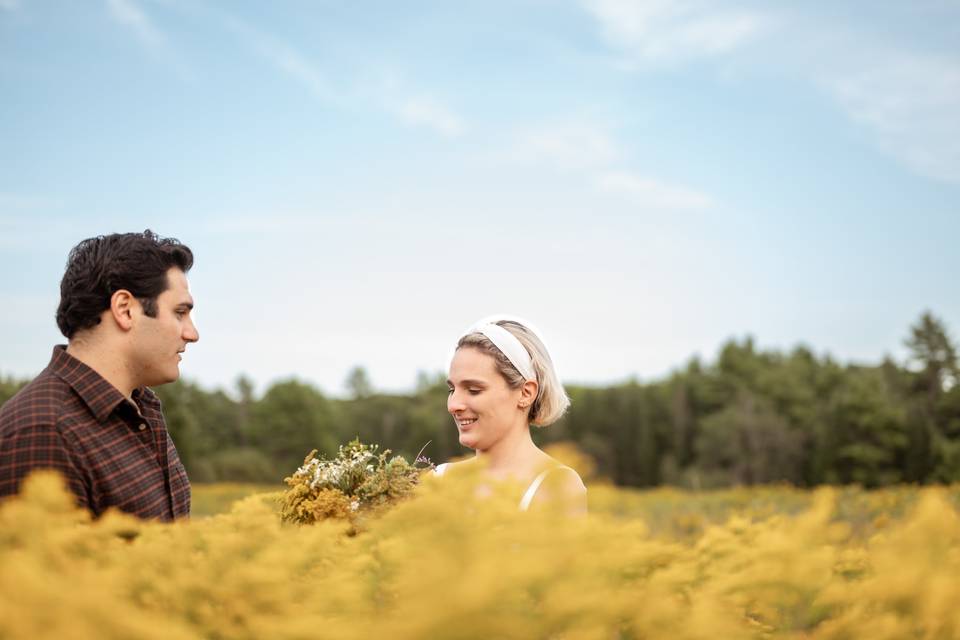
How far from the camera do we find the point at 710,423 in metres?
74.8

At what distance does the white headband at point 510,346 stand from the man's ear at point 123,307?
1857 millimetres

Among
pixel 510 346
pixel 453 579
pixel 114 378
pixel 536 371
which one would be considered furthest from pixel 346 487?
pixel 453 579

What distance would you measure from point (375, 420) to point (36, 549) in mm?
92487

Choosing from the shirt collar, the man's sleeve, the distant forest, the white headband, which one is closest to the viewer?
the man's sleeve

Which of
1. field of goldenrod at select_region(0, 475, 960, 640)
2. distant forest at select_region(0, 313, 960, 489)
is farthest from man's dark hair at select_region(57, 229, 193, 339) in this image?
distant forest at select_region(0, 313, 960, 489)

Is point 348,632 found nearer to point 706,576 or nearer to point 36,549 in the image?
point 36,549

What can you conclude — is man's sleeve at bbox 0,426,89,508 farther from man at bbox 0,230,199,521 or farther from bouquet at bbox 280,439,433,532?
bouquet at bbox 280,439,433,532

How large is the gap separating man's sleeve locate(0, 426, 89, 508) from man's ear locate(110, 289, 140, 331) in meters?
0.61

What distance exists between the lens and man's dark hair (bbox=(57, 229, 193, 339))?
3.61 meters

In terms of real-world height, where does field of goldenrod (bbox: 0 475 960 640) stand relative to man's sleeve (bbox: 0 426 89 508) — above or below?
below

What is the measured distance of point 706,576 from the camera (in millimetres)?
2344

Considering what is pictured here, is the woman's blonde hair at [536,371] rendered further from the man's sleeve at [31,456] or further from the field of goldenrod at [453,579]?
the field of goldenrod at [453,579]

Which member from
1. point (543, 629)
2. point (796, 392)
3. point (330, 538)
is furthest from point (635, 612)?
point (796, 392)

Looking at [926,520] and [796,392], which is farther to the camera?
[796,392]
